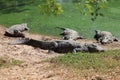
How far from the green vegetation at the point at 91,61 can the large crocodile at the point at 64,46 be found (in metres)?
1.40

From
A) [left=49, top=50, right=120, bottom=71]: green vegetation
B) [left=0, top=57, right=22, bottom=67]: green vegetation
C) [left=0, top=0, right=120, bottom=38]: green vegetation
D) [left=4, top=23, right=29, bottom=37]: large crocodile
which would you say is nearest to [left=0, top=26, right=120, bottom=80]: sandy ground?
[left=0, top=57, right=22, bottom=67]: green vegetation

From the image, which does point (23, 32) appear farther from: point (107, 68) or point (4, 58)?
point (107, 68)

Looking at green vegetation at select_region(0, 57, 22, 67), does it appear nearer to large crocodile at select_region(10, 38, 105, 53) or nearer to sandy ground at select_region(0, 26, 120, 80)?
sandy ground at select_region(0, 26, 120, 80)

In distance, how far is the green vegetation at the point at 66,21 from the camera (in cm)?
1639

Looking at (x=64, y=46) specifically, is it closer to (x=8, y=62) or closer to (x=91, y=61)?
(x=8, y=62)

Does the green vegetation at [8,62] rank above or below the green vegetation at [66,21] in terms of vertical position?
above

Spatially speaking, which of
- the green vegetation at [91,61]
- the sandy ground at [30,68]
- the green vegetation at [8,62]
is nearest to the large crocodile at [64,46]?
the sandy ground at [30,68]

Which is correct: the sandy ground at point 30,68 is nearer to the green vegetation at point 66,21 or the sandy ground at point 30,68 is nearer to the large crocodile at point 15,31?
the large crocodile at point 15,31

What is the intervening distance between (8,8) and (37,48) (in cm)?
824

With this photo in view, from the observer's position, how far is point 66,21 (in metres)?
17.7

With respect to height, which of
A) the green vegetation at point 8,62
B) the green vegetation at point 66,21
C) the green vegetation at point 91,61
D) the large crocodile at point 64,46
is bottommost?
the green vegetation at point 66,21

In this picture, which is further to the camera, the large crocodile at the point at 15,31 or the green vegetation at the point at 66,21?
the green vegetation at the point at 66,21

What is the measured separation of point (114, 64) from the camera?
9.56m

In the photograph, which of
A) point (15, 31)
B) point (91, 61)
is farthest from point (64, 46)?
point (15, 31)
